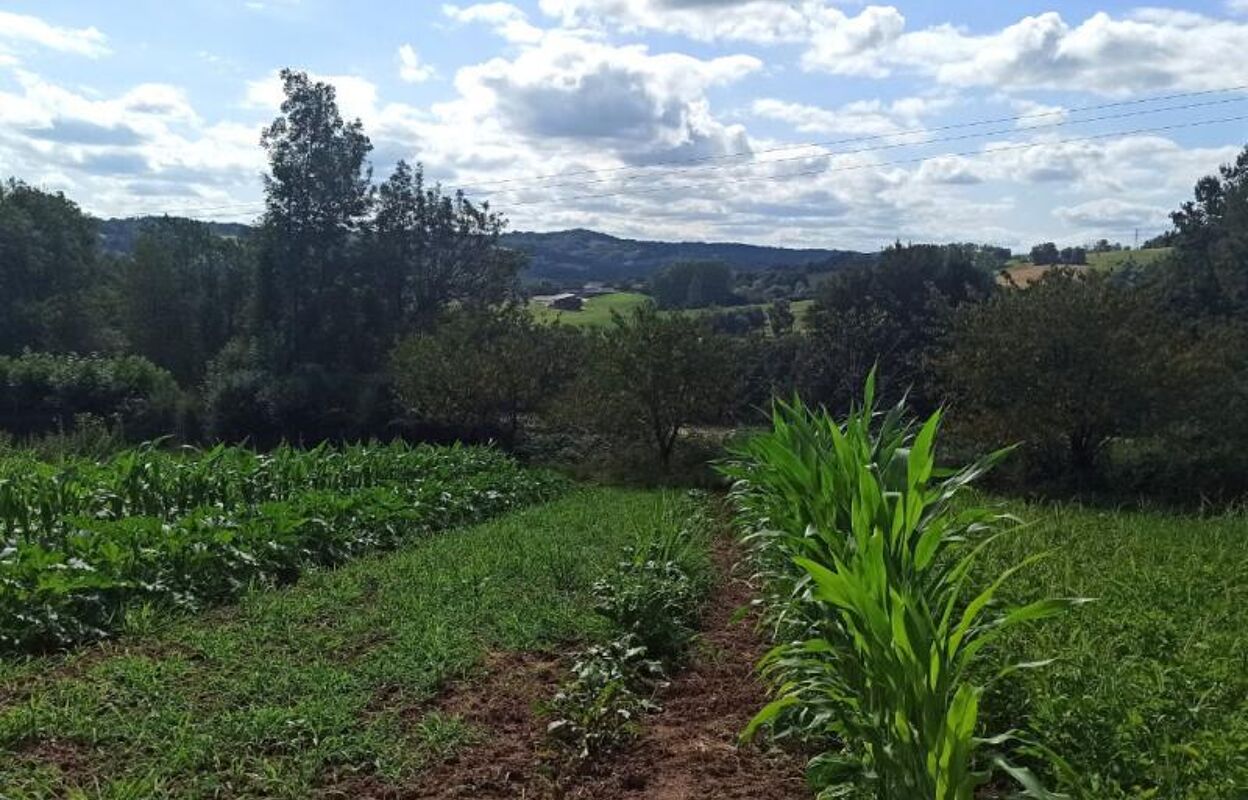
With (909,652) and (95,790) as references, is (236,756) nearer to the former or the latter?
(95,790)

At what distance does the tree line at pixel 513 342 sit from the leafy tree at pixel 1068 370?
6 cm

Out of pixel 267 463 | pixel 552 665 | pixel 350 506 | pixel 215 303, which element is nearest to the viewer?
pixel 552 665

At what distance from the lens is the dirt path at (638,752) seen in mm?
4023

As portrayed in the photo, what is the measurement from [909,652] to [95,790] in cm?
319

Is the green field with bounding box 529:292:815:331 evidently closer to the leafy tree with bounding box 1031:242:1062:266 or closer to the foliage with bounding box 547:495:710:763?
the leafy tree with bounding box 1031:242:1062:266

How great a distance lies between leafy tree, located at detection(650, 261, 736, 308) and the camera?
79000mm

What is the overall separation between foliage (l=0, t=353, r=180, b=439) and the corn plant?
108 feet

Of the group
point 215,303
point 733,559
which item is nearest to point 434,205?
point 215,303

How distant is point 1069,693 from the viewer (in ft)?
10.9

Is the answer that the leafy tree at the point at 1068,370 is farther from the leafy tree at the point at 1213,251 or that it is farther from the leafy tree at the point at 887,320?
the leafy tree at the point at 1213,251

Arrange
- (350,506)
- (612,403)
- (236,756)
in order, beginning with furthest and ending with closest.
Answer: (612,403)
(350,506)
(236,756)

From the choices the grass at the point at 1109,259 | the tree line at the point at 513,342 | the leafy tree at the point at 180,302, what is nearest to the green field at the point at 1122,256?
the grass at the point at 1109,259

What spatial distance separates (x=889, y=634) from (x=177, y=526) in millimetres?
6717

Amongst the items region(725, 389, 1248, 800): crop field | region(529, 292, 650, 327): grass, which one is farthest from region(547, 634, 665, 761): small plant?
region(529, 292, 650, 327): grass
